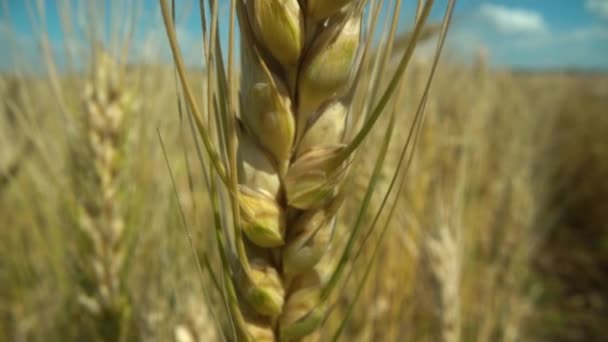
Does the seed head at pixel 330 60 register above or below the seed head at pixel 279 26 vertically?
below

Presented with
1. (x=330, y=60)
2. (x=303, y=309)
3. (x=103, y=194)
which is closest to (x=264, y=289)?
(x=303, y=309)

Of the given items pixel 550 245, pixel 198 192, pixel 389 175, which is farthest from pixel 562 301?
pixel 198 192

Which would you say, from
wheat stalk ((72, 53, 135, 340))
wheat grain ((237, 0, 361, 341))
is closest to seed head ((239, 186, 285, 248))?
wheat grain ((237, 0, 361, 341))

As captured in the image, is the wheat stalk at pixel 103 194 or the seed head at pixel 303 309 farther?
the wheat stalk at pixel 103 194

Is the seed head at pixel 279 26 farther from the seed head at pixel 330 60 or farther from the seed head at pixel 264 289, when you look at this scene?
the seed head at pixel 264 289

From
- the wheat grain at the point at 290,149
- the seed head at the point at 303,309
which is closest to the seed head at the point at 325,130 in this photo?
the wheat grain at the point at 290,149

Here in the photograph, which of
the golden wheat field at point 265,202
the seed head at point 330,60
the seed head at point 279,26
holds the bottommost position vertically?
the golden wheat field at point 265,202
